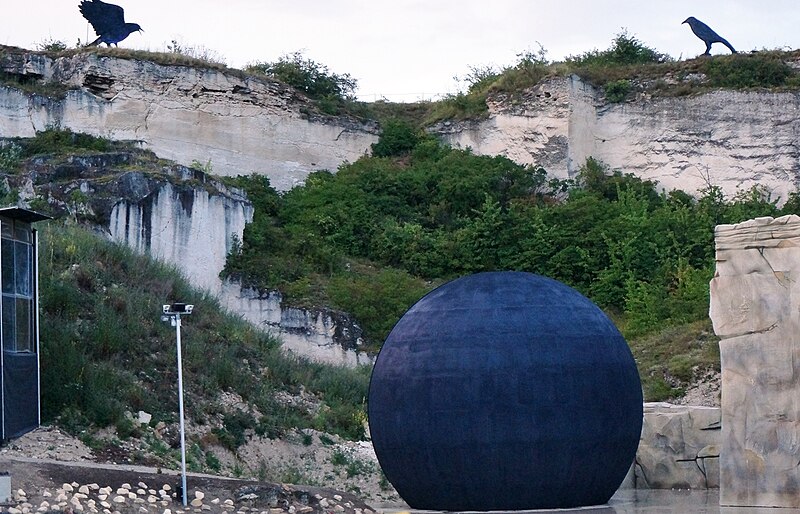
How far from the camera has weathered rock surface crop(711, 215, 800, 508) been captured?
1545cm

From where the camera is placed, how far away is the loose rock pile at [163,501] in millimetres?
12930

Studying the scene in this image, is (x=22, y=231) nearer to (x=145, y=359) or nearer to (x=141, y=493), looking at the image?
(x=145, y=359)

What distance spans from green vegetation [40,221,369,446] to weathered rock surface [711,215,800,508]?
336 inches

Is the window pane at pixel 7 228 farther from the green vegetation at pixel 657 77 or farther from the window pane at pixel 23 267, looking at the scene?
the green vegetation at pixel 657 77

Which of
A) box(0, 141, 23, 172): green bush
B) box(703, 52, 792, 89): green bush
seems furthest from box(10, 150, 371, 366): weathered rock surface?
box(703, 52, 792, 89): green bush

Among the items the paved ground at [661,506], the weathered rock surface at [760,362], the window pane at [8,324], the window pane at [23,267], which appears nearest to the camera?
the paved ground at [661,506]

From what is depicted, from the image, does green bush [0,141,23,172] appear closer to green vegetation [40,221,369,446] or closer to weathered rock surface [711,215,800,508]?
green vegetation [40,221,369,446]

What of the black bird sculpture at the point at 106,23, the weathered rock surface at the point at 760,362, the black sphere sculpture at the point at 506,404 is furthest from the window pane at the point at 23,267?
the black bird sculpture at the point at 106,23

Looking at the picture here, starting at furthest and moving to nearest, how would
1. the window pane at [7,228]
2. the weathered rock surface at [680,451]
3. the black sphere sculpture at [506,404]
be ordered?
the weathered rock surface at [680,451]
the window pane at [7,228]
the black sphere sculpture at [506,404]

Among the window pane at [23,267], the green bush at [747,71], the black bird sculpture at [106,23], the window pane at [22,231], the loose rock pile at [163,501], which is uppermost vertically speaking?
the black bird sculpture at [106,23]

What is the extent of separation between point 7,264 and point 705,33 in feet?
108

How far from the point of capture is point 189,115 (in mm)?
42312

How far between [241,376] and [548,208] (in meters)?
18.0

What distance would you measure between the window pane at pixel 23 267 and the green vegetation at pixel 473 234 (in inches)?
619
